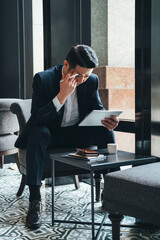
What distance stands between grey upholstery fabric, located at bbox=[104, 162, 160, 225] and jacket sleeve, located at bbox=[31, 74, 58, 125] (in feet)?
2.34

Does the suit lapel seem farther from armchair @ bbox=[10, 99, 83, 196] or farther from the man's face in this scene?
armchair @ bbox=[10, 99, 83, 196]

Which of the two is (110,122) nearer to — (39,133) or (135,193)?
(39,133)

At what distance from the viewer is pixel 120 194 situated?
1514 mm

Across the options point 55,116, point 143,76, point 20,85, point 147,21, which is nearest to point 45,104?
point 55,116

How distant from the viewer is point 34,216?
2010 mm

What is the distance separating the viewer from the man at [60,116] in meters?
2.04

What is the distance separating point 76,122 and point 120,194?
0.96 m

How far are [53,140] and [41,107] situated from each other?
0.85 ft

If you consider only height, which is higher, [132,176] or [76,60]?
[76,60]

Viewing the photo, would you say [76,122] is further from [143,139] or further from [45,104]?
[143,139]

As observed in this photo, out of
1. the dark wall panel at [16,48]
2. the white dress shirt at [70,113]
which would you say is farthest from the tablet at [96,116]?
the dark wall panel at [16,48]

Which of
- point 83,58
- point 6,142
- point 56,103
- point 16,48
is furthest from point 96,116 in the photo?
point 16,48

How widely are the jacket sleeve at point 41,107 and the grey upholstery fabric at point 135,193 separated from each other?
713 millimetres

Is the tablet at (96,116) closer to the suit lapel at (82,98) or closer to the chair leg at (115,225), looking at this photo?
the suit lapel at (82,98)
